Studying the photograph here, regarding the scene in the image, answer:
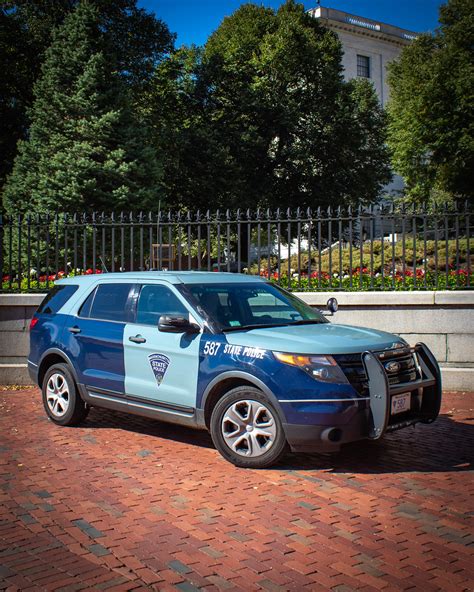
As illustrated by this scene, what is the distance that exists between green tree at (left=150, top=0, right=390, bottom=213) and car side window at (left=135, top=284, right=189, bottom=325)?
25.0 meters

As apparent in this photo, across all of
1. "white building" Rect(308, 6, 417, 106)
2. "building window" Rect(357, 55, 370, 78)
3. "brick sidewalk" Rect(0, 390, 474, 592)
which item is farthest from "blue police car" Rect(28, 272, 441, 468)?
"building window" Rect(357, 55, 370, 78)

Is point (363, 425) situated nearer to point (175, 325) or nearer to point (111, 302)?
point (175, 325)

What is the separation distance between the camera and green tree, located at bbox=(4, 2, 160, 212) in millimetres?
22484

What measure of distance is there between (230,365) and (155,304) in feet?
4.34

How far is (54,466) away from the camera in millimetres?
5863

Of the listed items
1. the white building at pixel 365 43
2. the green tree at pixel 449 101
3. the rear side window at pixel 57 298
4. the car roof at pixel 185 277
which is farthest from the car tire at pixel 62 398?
the white building at pixel 365 43

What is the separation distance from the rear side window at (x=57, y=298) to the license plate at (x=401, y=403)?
4005mm

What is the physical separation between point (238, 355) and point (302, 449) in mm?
979

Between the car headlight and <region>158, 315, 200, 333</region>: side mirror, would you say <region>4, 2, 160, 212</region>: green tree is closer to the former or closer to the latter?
<region>158, 315, 200, 333</region>: side mirror

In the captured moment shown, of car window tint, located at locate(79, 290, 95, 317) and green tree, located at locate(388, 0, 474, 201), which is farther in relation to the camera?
green tree, located at locate(388, 0, 474, 201)

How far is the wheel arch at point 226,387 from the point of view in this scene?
5477 mm

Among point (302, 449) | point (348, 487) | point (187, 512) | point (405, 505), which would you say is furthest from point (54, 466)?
point (405, 505)

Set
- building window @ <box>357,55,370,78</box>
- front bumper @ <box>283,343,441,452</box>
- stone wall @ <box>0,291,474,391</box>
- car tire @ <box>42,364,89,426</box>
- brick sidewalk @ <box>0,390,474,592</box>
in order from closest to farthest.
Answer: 1. brick sidewalk @ <box>0,390,474,592</box>
2. front bumper @ <box>283,343,441,452</box>
3. car tire @ <box>42,364,89,426</box>
4. stone wall @ <box>0,291,474,391</box>
5. building window @ <box>357,55,370,78</box>

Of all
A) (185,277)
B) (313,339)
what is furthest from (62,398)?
(313,339)
